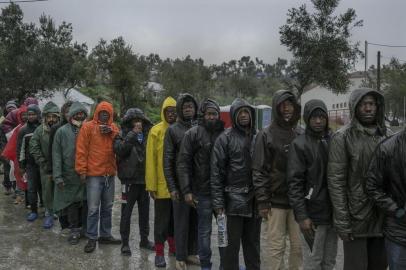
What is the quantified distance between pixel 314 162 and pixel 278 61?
10589 centimetres

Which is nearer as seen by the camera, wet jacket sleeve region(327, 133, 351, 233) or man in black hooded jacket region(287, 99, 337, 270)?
wet jacket sleeve region(327, 133, 351, 233)

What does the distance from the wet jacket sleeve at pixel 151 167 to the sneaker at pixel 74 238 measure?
5.14 ft

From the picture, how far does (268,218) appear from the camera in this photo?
4.33m

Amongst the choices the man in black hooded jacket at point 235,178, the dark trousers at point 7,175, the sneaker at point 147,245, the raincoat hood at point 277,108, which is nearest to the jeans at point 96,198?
the sneaker at point 147,245

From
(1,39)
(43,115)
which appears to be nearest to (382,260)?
(43,115)

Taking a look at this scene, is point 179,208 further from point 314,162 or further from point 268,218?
point 314,162

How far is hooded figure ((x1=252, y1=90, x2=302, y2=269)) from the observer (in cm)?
425

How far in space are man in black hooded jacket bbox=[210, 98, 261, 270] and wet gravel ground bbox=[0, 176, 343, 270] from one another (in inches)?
17.7

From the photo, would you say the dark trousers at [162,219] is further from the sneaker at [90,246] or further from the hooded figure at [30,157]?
the hooded figure at [30,157]

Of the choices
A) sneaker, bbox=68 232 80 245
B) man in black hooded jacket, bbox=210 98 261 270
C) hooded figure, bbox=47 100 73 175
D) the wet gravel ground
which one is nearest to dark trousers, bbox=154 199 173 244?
the wet gravel ground

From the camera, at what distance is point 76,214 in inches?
257

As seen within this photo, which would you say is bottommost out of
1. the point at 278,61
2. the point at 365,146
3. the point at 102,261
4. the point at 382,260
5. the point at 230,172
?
the point at 102,261

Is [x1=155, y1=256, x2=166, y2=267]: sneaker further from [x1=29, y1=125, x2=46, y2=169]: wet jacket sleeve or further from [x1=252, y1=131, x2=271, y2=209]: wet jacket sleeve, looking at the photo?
[x1=29, y1=125, x2=46, y2=169]: wet jacket sleeve

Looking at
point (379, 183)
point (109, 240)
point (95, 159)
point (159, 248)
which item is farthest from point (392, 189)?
point (109, 240)
